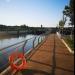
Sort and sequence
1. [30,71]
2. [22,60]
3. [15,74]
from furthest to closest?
[22,60] < [30,71] < [15,74]

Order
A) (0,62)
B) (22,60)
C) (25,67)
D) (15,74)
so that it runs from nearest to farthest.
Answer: (15,74)
(25,67)
(22,60)
(0,62)

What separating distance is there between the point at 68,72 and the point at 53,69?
70 centimetres

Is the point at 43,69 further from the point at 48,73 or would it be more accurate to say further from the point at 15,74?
the point at 15,74

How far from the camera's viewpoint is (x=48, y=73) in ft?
23.2

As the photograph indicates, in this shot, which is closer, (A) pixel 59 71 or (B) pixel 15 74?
(B) pixel 15 74

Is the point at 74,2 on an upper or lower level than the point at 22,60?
upper

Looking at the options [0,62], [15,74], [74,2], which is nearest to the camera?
[15,74]

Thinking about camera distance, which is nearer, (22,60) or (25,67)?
(25,67)

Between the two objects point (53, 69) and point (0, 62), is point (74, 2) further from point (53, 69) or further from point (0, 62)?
point (53, 69)

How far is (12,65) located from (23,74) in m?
1.05

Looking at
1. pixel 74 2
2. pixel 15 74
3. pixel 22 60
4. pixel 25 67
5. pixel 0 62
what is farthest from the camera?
pixel 74 2

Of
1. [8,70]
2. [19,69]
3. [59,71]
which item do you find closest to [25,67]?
[19,69]

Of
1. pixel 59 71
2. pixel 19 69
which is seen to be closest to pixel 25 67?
pixel 19 69

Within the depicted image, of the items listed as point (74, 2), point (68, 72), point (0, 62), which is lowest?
point (0, 62)
